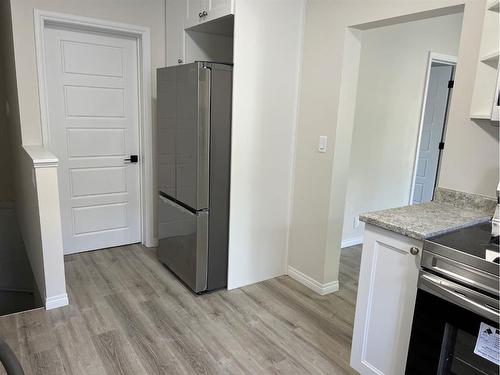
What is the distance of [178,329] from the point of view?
2.45 metres

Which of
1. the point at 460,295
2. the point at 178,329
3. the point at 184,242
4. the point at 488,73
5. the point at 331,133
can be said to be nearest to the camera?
the point at 460,295

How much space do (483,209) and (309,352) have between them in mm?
1280

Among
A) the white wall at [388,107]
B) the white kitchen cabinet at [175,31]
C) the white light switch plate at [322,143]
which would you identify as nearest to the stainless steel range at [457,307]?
the white light switch plate at [322,143]

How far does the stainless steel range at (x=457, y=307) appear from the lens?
1.33 meters

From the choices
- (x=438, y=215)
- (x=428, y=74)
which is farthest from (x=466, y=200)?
(x=428, y=74)

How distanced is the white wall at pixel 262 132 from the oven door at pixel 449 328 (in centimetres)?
154

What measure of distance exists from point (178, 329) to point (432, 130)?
3.75 meters

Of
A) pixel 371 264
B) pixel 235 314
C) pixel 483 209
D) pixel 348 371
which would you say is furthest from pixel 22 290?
pixel 483 209

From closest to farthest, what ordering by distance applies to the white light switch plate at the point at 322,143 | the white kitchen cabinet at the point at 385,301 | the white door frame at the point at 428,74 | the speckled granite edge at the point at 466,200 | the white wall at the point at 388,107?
the white kitchen cabinet at the point at 385,301, the speckled granite edge at the point at 466,200, the white light switch plate at the point at 322,143, the white wall at the point at 388,107, the white door frame at the point at 428,74

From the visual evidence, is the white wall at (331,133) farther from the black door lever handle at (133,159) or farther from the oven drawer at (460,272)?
the black door lever handle at (133,159)

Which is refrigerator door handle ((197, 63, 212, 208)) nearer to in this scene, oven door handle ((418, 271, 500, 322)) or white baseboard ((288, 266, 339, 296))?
white baseboard ((288, 266, 339, 296))

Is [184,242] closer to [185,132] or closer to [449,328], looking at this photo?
[185,132]

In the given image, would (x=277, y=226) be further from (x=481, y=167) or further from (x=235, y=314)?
(x=481, y=167)

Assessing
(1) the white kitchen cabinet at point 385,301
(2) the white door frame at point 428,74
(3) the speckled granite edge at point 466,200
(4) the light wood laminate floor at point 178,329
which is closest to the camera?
(1) the white kitchen cabinet at point 385,301
